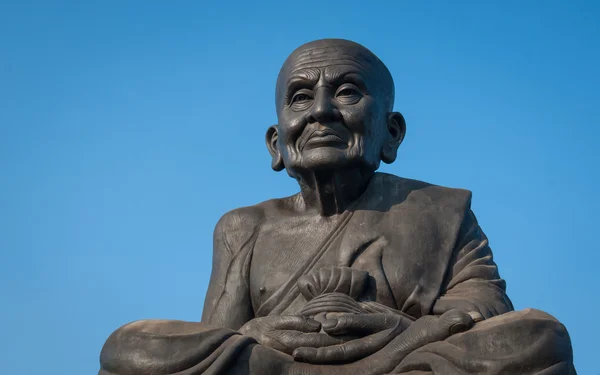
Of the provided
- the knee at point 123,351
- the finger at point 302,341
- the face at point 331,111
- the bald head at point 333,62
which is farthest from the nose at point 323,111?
the knee at point 123,351

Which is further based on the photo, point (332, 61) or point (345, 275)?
point (332, 61)

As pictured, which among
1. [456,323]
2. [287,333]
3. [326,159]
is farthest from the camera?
[326,159]

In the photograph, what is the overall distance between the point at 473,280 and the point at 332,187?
1381 millimetres

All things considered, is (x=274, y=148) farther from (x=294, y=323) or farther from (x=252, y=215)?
(x=294, y=323)

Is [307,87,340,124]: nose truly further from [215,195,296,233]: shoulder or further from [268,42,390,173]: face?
[215,195,296,233]: shoulder

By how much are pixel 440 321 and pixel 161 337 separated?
189cm

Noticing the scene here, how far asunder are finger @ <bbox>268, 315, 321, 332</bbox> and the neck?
4.42 ft

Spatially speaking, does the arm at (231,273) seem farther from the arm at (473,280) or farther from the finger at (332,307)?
the arm at (473,280)

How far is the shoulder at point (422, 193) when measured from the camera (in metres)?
8.30

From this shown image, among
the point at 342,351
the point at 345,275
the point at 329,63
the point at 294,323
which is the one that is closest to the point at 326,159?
the point at 329,63

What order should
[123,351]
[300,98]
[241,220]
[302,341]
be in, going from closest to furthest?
1. [123,351]
2. [302,341]
3. [300,98]
4. [241,220]

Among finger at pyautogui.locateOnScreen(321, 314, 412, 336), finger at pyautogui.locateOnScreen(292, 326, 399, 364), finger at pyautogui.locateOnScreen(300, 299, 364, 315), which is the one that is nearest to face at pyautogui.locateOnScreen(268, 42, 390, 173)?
finger at pyautogui.locateOnScreen(300, 299, 364, 315)

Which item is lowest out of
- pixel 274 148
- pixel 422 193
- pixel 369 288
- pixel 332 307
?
pixel 332 307

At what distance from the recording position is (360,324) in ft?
23.4
